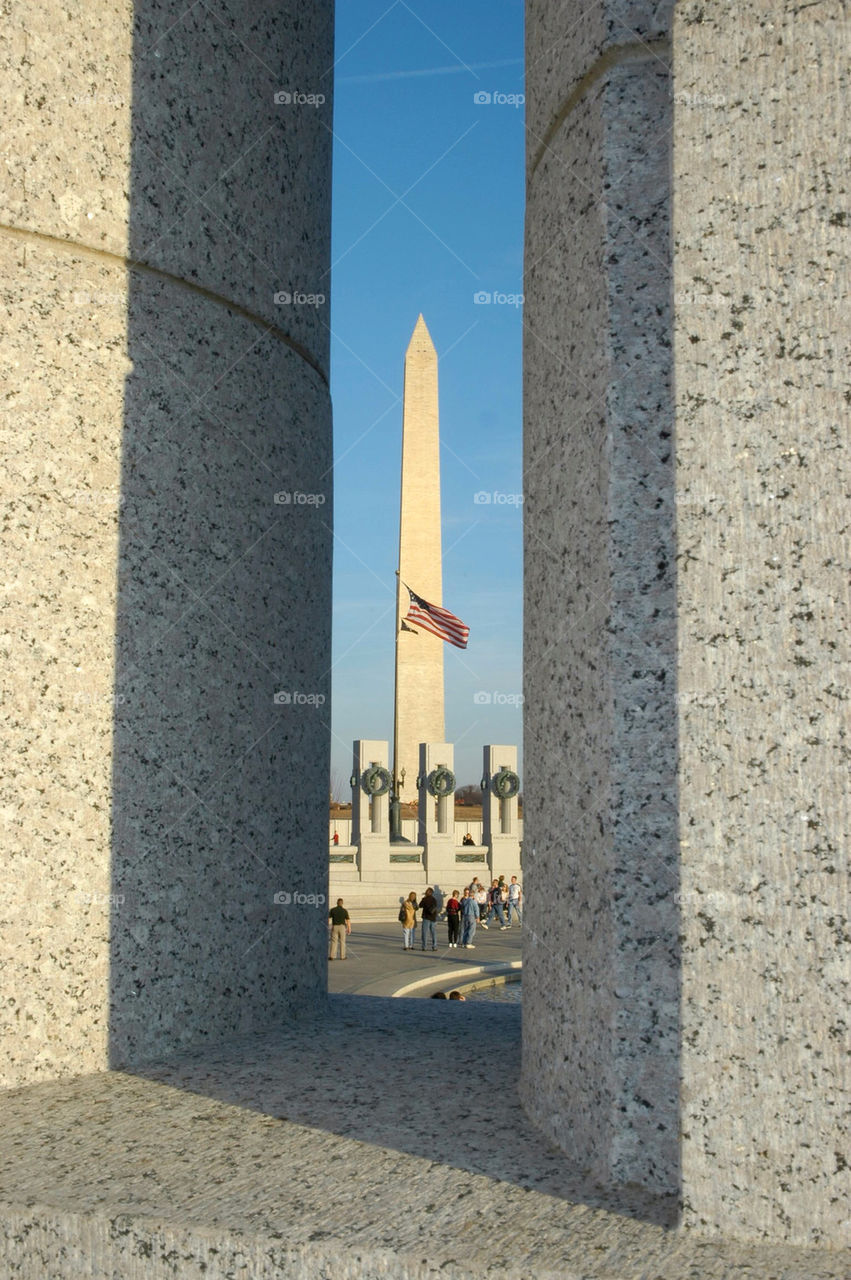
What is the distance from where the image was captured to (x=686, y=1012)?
215cm

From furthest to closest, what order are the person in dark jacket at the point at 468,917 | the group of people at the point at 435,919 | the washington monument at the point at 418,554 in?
the washington monument at the point at 418,554, the person in dark jacket at the point at 468,917, the group of people at the point at 435,919

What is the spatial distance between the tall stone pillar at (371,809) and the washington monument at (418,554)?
359 centimetres

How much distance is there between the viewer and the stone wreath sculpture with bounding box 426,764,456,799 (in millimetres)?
34469

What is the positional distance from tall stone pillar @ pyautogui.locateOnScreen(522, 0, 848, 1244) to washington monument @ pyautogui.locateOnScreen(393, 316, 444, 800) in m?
33.4

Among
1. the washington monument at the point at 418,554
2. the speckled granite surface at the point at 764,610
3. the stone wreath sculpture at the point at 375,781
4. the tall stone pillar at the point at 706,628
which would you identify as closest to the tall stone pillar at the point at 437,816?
the stone wreath sculpture at the point at 375,781

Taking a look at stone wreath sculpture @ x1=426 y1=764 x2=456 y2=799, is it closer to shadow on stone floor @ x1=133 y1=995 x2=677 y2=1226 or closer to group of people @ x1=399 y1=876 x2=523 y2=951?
group of people @ x1=399 y1=876 x2=523 y2=951

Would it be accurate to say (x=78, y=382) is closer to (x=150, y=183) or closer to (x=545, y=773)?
(x=150, y=183)

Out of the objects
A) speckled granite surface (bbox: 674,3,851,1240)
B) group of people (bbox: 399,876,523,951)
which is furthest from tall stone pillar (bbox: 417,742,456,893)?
speckled granite surface (bbox: 674,3,851,1240)

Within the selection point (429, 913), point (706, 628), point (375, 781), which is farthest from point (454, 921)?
point (706, 628)

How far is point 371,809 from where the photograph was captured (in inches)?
1347

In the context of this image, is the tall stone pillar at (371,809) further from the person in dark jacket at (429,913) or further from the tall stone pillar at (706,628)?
the tall stone pillar at (706,628)

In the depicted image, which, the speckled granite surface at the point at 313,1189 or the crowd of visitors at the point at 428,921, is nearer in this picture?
the speckled granite surface at the point at 313,1189

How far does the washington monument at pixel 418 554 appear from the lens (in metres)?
35.9

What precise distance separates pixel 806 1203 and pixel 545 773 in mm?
1159
